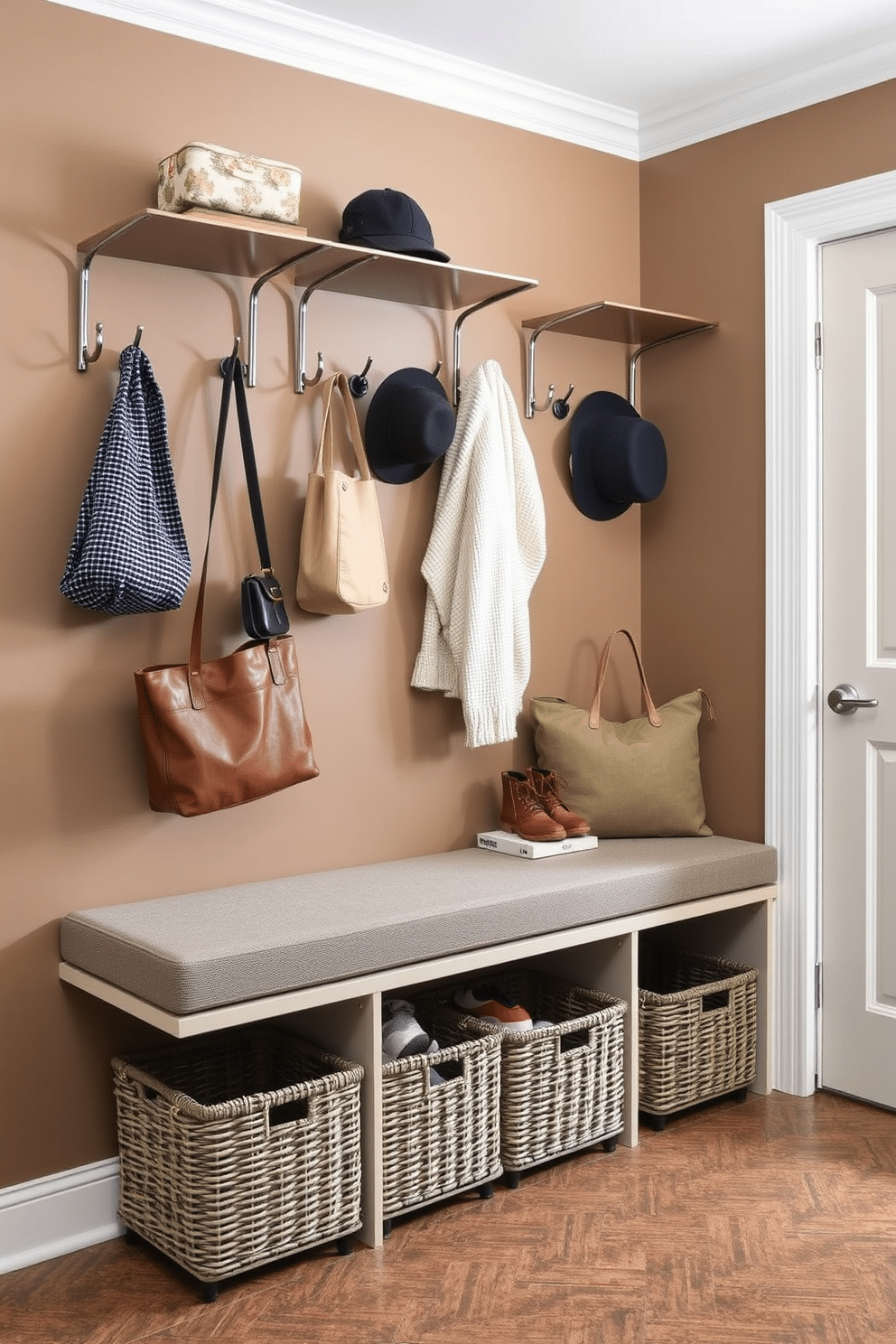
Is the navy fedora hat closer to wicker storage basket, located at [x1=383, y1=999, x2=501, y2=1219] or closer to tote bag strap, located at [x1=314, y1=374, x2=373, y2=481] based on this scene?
tote bag strap, located at [x1=314, y1=374, x2=373, y2=481]

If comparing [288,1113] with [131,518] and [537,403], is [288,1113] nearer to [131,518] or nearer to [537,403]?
[131,518]

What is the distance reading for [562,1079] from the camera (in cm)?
287

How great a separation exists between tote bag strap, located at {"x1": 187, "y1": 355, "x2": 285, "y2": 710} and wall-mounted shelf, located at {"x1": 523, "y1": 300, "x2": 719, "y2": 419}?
88cm

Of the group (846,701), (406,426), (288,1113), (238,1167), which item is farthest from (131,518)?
(846,701)

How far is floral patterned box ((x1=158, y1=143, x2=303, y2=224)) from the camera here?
252 centimetres

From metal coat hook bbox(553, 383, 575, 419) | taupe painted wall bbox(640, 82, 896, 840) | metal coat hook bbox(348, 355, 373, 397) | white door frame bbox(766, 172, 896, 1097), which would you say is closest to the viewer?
metal coat hook bbox(348, 355, 373, 397)

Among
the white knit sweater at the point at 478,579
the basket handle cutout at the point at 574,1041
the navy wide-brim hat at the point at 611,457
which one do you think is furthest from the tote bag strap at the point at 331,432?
the basket handle cutout at the point at 574,1041

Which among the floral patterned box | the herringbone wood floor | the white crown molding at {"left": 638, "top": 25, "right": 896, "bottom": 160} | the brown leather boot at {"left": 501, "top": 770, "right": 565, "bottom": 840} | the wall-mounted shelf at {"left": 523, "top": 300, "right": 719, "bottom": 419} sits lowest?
the herringbone wood floor

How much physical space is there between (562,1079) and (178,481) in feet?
5.04

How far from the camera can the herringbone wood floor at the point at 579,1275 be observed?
2.27 meters

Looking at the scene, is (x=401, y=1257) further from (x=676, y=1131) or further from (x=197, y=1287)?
(x=676, y=1131)

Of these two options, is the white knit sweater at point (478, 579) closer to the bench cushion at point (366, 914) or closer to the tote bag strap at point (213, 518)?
the bench cushion at point (366, 914)

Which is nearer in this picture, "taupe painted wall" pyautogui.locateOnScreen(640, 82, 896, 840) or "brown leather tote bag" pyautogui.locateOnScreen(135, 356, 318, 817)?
"brown leather tote bag" pyautogui.locateOnScreen(135, 356, 318, 817)

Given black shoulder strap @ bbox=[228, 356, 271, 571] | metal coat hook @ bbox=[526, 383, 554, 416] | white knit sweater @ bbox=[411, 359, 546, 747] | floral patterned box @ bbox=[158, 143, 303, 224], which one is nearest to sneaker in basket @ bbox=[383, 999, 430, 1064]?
white knit sweater @ bbox=[411, 359, 546, 747]
